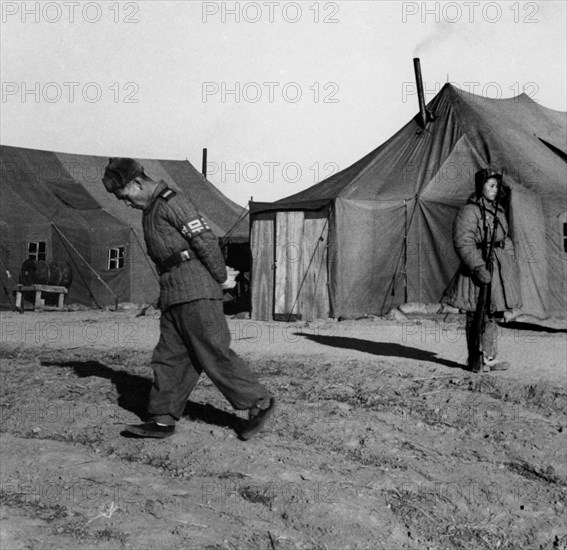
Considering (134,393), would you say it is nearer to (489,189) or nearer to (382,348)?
(489,189)

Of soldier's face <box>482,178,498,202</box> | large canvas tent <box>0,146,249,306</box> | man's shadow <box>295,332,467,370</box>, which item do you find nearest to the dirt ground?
man's shadow <box>295,332,467,370</box>

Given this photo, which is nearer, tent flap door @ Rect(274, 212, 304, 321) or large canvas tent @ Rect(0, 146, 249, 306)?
tent flap door @ Rect(274, 212, 304, 321)

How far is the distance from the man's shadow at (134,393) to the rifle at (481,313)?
275 cm

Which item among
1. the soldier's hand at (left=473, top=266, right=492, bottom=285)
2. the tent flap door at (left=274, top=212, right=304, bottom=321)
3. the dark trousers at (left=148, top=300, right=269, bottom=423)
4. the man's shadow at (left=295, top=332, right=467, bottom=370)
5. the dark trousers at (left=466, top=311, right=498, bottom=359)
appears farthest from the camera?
the tent flap door at (left=274, top=212, right=304, bottom=321)

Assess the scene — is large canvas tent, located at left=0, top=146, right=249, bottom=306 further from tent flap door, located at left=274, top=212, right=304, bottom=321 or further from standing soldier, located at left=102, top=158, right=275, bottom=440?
standing soldier, located at left=102, top=158, right=275, bottom=440

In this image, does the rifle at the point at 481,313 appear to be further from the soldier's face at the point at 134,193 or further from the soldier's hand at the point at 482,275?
the soldier's face at the point at 134,193

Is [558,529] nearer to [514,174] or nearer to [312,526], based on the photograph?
[312,526]

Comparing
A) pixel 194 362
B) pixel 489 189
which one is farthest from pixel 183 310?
pixel 489 189

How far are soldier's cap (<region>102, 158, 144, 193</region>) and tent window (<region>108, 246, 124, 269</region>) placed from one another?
16.0 meters

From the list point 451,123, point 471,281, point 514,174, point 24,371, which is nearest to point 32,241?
point 451,123

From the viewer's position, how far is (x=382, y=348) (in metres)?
8.98

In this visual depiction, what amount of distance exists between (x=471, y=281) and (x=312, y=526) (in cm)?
407

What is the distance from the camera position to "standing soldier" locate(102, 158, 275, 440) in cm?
434

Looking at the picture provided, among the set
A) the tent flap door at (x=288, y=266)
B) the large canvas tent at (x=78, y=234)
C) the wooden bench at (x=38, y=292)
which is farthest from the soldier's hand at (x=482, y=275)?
the wooden bench at (x=38, y=292)
